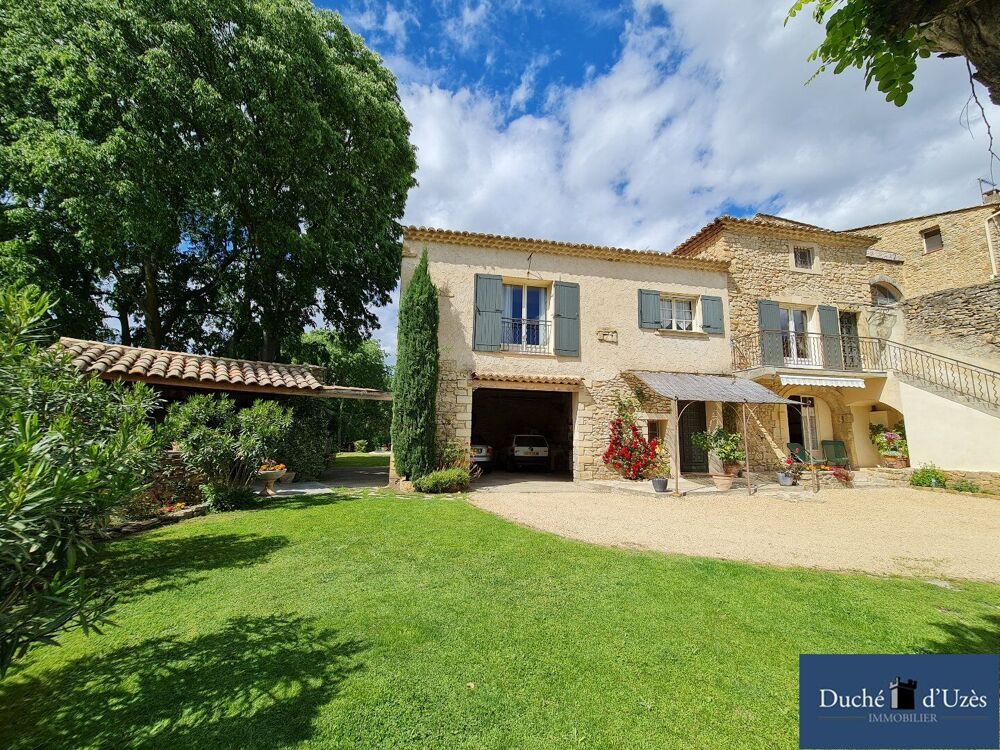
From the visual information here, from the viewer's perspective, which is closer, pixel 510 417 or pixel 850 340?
pixel 850 340

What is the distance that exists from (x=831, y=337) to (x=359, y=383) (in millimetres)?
25563

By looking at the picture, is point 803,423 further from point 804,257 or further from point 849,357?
point 804,257

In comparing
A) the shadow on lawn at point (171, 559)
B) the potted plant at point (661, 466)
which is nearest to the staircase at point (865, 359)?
the potted plant at point (661, 466)

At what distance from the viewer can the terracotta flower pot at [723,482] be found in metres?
10.8

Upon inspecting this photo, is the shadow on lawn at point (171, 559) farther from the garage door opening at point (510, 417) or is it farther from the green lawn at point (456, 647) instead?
the garage door opening at point (510, 417)

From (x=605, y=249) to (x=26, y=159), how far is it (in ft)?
50.8

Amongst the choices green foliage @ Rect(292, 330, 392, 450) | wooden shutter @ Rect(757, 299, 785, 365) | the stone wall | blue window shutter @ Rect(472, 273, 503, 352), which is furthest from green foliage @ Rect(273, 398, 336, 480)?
the stone wall

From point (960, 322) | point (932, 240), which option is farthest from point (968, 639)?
point (932, 240)

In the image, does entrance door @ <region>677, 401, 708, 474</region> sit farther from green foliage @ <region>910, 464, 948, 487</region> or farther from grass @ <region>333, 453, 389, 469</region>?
grass @ <region>333, 453, 389, 469</region>

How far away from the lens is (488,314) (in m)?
12.2

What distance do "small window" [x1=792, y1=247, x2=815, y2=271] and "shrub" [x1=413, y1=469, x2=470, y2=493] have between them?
1391 cm

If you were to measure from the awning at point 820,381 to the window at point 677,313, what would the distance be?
125 inches

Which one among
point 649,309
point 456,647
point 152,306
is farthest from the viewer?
point 152,306

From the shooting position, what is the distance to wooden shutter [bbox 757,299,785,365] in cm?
1355
